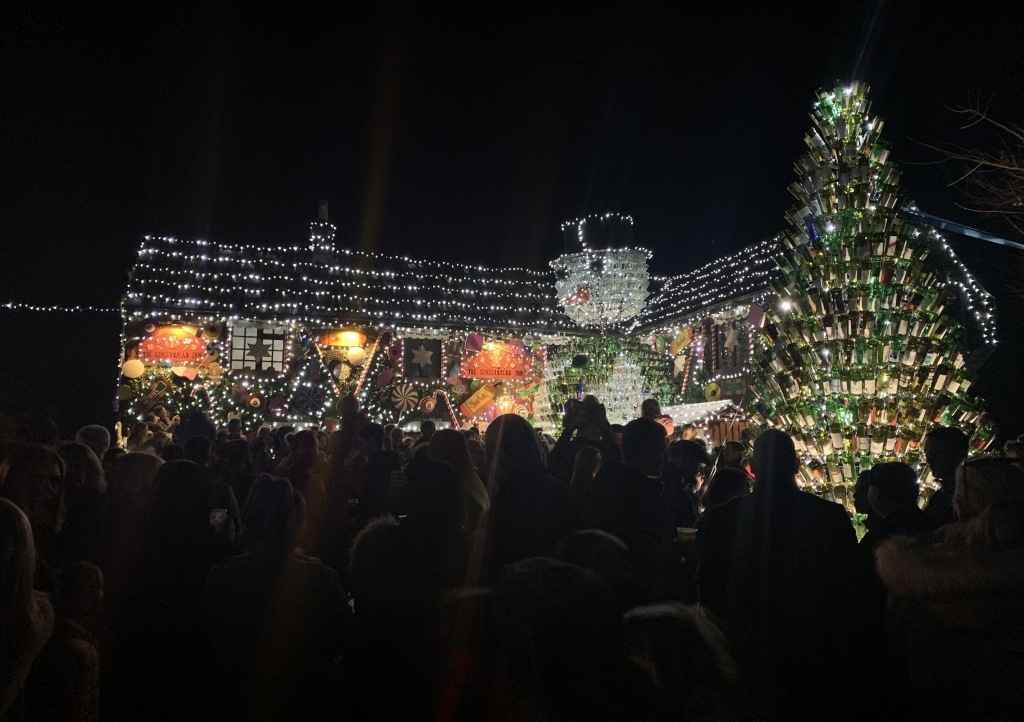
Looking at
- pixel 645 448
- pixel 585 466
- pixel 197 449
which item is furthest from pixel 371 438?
pixel 645 448

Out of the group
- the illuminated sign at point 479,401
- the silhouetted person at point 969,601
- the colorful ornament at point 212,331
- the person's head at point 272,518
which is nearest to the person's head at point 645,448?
the silhouetted person at point 969,601

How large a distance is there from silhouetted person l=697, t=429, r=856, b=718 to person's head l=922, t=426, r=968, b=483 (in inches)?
68.6

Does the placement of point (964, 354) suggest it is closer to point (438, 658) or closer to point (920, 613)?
point (920, 613)

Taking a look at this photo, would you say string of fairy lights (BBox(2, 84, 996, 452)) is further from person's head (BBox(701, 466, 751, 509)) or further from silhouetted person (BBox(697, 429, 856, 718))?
silhouetted person (BBox(697, 429, 856, 718))

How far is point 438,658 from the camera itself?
206 centimetres

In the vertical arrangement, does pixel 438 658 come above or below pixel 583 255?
below

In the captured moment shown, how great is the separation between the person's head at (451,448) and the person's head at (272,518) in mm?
1552

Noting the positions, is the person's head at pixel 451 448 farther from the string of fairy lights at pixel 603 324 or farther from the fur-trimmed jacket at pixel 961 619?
the string of fairy lights at pixel 603 324

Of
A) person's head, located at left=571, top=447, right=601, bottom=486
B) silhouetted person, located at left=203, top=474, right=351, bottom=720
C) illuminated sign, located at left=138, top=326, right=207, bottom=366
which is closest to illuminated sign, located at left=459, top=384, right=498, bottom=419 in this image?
illuminated sign, located at left=138, top=326, right=207, bottom=366

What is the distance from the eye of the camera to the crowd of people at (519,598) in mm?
1662

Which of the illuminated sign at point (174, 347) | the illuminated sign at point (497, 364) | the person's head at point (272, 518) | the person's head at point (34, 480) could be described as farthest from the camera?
the illuminated sign at point (497, 364)

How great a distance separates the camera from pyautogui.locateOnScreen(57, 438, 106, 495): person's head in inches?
176

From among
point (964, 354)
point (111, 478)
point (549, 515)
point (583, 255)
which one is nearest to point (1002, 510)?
point (549, 515)

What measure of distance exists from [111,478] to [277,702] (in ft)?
9.28
